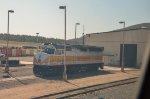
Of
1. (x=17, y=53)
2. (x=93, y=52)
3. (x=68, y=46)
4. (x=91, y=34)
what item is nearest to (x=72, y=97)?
(x=68, y=46)

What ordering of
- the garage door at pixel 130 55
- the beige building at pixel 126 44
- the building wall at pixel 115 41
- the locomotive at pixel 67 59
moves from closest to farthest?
the locomotive at pixel 67 59 → the building wall at pixel 115 41 → the beige building at pixel 126 44 → the garage door at pixel 130 55

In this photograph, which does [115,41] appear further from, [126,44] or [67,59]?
[67,59]

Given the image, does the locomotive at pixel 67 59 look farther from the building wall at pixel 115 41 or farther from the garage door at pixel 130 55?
the garage door at pixel 130 55

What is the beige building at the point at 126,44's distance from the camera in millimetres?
50969

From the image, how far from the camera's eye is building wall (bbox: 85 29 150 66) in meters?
50.8

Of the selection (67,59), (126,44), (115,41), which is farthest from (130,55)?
(67,59)

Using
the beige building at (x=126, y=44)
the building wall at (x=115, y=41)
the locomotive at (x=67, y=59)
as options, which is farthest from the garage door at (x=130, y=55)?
the locomotive at (x=67, y=59)

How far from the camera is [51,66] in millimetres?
33438

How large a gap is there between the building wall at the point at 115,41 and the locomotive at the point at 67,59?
11569mm

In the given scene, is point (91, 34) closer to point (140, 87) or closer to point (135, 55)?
point (135, 55)

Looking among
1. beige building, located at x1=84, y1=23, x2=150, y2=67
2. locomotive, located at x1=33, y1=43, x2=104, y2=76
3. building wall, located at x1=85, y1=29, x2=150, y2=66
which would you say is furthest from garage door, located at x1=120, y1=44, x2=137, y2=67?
locomotive, located at x1=33, y1=43, x2=104, y2=76

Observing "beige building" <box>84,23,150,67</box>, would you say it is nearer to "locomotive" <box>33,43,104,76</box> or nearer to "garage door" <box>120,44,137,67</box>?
"garage door" <box>120,44,137,67</box>

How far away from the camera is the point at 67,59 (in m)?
35.6

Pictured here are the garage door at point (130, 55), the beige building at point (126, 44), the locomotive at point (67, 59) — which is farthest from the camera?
the garage door at point (130, 55)
